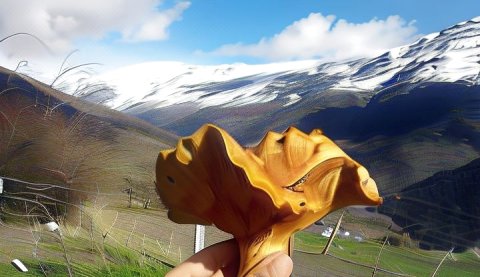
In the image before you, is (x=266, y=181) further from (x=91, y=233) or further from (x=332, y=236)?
(x=91, y=233)

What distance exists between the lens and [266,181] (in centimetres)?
59

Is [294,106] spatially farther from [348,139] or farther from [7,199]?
[7,199]

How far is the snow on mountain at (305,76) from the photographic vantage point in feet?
5.72

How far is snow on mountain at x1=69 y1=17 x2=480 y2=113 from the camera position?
1.74m

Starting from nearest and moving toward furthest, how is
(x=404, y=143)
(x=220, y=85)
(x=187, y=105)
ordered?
(x=404, y=143) < (x=187, y=105) < (x=220, y=85)

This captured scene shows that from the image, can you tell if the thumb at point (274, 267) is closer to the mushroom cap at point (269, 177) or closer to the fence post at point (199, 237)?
the mushroom cap at point (269, 177)

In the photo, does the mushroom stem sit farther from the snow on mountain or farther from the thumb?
the snow on mountain

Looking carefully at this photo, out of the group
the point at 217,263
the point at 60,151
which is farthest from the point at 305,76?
the point at 217,263

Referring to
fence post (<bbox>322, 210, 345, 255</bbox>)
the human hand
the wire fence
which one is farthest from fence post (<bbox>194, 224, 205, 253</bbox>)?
the human hand

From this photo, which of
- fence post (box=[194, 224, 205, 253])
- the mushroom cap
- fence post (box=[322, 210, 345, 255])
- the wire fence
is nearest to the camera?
the mushroom cap

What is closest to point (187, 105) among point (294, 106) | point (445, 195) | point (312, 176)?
point (294, 106)

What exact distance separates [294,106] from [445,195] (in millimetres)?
747

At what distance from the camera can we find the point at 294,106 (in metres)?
2.04

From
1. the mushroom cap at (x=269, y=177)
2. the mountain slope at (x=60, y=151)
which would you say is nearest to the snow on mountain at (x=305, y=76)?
the mountain slope at (x=60, y=151)
